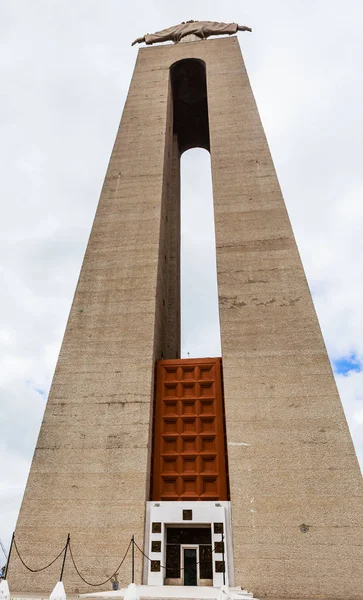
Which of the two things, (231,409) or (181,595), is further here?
(231,409)

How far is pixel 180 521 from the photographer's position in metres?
10.2

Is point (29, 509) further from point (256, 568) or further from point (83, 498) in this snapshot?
point (256, 568)

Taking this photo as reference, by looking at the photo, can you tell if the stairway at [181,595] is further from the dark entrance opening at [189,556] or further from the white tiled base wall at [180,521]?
the dark entrance opening at [189,556]

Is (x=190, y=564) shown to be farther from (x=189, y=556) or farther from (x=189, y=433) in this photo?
(x=189, y=433)

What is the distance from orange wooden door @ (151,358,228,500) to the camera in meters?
11.1

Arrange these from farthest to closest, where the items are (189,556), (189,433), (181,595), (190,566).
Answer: (189,433) < (189,556) < (190,566) < (181,595)

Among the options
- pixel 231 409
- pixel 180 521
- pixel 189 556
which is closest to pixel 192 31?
pixel 231 409

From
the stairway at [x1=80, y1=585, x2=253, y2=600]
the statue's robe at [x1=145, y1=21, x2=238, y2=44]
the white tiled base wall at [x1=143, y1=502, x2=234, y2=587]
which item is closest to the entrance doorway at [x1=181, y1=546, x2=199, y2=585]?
the white tiled base wall at [x1=143, y1=502, x2=234, y2=587]

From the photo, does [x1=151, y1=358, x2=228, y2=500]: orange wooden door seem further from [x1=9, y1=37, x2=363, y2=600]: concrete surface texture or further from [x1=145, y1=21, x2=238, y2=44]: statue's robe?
[x1=145, y1=21, x2=238, y2=44]: statue's robe

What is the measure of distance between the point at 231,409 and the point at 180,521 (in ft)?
9.42

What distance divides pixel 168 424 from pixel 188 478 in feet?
5.04

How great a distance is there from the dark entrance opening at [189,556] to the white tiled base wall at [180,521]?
25 centimetres

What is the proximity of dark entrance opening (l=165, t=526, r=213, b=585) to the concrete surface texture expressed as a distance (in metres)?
0.96

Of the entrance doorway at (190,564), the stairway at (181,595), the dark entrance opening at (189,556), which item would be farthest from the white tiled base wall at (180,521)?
the stairway at (181,595)
